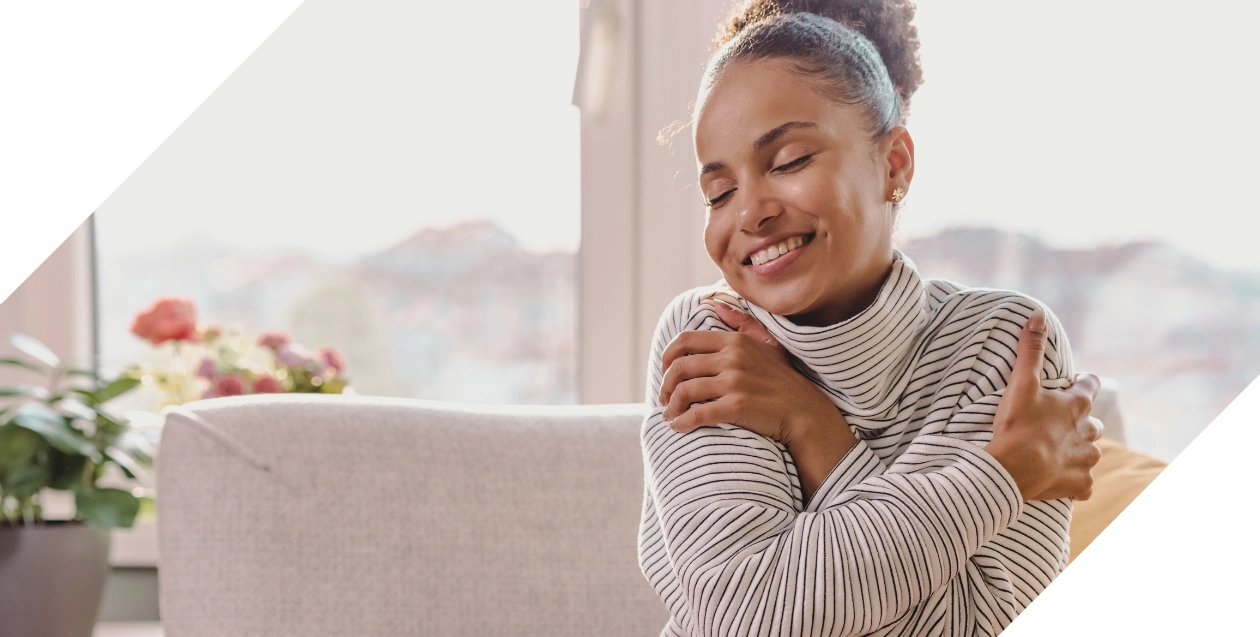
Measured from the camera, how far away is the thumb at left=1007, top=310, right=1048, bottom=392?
84 cm

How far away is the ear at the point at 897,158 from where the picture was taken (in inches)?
35.5

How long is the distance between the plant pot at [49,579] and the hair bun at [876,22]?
1285mm

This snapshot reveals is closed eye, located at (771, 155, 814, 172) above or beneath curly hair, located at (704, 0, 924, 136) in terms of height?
beneath

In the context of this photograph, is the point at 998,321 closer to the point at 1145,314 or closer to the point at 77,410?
the point at 1145,314

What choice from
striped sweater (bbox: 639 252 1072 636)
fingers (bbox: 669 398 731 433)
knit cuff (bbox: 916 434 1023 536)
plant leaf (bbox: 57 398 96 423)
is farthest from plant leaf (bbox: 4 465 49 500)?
knit cuff (bbox: 916 434 1023 536)

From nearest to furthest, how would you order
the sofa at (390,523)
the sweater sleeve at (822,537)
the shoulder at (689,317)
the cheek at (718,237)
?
the sweater sleeve at (822,537) → the cheek at (718,237) → the shoulder at (689,317) → the sofa at (390,523)

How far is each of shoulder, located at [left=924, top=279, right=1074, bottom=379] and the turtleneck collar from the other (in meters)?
0.04

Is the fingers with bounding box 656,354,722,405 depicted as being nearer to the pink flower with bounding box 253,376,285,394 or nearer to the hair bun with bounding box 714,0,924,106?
the hair bun with bounding box 714,0,924,106

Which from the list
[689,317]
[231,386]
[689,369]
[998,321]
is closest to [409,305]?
[231,386]

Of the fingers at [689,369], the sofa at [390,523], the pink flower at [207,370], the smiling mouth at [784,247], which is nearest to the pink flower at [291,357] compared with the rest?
the pink flower at [207,370]

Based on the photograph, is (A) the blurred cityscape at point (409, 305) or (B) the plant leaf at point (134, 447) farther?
(A) the blurred cityscape at point (409, 305)

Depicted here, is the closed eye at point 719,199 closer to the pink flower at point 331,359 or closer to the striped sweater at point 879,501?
the striped sweater at point 879,501

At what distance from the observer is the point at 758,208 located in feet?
2.71

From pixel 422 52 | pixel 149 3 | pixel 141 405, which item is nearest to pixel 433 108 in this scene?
pixel 422 52
